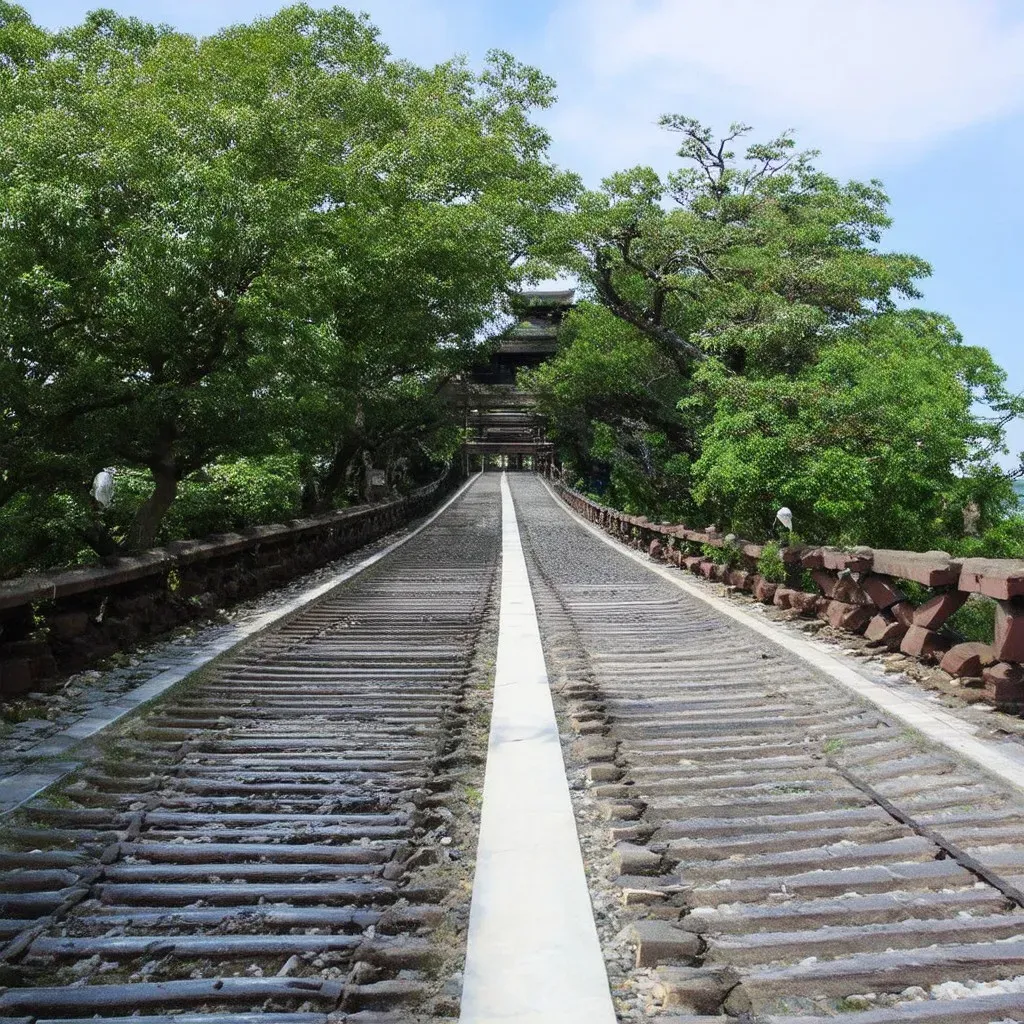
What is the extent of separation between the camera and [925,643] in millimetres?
6098

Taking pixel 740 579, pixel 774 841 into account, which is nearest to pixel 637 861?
pixel 774 841

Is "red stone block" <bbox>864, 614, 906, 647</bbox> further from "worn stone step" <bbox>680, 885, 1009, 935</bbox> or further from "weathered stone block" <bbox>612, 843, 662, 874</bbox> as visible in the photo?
"weathered stone block" <bbox>612, 843, 662, 874</bbox>

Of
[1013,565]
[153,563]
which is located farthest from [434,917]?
[153,563]

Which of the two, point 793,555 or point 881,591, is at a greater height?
point 793,555

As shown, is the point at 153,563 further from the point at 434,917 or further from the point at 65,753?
the point at 434,917

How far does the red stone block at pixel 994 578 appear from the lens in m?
4.61

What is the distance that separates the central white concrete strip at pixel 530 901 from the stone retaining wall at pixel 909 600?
2437 mm

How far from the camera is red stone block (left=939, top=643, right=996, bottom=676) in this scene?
17.9 feet

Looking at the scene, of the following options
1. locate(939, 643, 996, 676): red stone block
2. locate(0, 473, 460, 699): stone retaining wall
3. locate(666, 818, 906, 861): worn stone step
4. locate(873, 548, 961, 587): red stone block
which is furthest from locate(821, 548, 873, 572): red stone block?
locate(0, 473, 460, 699): stone retaining wall

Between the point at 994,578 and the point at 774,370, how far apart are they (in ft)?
33.0

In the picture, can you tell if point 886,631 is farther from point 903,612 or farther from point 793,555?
point 793,555

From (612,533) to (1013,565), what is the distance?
17983 millimetres

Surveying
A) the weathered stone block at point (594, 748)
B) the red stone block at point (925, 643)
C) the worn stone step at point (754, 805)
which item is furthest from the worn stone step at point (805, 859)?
the red stone block at point (925, 643)

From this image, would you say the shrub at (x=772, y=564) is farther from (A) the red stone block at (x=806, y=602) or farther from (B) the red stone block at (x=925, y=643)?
(B) the red stone block at (x=925, y=643)
